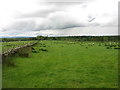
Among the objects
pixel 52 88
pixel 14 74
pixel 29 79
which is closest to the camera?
pixel 52 88

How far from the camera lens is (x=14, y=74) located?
1065 cm

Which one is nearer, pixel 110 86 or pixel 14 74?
pixel 110 86

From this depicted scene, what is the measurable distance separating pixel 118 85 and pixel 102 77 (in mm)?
1719

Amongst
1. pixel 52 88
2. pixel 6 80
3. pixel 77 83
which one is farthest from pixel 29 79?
pixel 77 83

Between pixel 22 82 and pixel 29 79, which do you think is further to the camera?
pixel 29 79

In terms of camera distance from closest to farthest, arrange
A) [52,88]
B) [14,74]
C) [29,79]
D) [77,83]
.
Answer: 1. [52,88]
2. [77,83]
3. [29,79]
4. [14,74]

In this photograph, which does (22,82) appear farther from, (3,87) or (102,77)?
(102,77)

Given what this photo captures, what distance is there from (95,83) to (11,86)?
5028 mm

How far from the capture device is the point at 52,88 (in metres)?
7.92

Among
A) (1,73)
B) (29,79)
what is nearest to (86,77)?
(29,79)

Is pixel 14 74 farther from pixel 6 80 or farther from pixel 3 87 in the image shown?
pixel 3 87

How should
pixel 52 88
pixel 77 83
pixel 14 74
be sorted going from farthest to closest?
pixel 14 74 → pixel 77 83 → pixel 52 88

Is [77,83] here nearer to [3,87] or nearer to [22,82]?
[22,82]

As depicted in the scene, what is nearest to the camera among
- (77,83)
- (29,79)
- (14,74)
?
(77,83)
